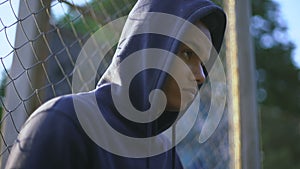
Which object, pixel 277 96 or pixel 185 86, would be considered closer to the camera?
pixel 185 86

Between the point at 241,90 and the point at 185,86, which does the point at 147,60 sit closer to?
the point at 185,86

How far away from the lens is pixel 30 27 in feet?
3.86

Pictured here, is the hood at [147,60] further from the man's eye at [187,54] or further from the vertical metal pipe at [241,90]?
the vertical metal pipe at [241,90]

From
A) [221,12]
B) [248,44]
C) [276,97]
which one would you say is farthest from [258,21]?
[221,12]

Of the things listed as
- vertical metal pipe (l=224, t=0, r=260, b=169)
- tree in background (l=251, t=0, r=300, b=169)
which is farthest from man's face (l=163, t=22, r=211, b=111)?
tree in background (l=251, t=0, r=300, b=169)

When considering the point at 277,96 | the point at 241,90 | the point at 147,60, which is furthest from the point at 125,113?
the point at 277,96

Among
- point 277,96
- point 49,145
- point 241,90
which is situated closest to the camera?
point 49,145

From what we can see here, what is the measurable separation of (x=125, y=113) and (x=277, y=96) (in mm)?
6107

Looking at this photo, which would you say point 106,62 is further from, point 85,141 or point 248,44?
point 85,141

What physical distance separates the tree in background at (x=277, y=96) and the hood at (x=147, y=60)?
515 centimetres

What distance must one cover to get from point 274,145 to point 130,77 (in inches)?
231

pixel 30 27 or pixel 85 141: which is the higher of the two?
pixel 30 27

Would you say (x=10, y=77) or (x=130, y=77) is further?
(x=10, y=77)

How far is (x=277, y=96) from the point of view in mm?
6879
